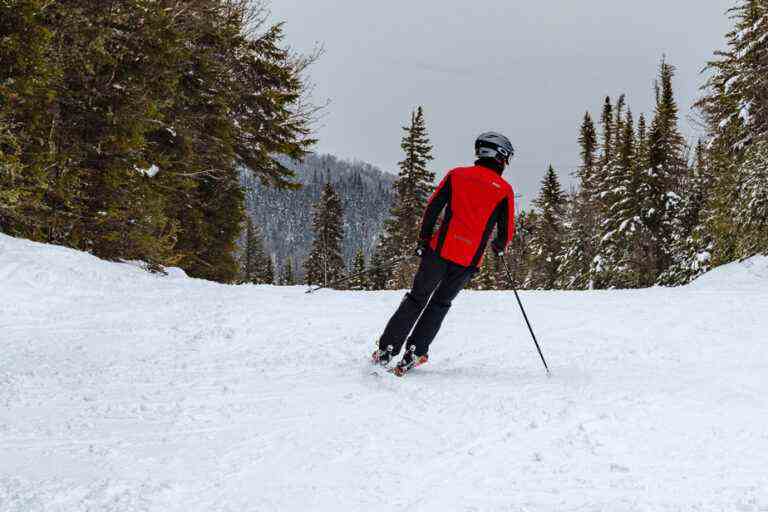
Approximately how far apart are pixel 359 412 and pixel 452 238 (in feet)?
6.06

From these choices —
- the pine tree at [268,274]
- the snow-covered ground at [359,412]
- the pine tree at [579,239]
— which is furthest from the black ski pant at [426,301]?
the pine tree at [268,274]

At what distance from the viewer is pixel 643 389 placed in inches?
175

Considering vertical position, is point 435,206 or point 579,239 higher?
point 579,239

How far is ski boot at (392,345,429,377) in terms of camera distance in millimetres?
5035

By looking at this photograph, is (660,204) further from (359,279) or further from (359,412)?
(359,412)

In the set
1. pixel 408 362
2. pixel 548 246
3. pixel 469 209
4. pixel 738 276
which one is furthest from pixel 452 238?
pixel 548 246

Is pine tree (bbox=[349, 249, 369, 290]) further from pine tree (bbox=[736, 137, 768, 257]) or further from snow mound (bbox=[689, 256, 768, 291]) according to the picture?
pine tree (bbox=[736, 137, 768, 257])

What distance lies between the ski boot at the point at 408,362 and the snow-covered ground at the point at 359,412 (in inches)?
4.2

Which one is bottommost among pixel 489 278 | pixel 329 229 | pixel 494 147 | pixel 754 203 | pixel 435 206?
pixel 435 206

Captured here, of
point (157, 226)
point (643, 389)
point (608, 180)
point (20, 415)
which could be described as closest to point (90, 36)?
point (157, 226)

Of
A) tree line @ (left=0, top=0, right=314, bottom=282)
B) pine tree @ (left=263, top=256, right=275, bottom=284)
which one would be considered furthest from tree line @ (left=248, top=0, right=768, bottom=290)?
pine tree @ (left=263, top=256, right=275, bottom=284)

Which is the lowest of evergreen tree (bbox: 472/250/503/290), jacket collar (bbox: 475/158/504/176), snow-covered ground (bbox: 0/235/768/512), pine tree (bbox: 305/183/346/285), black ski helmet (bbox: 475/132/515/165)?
snow-covered ground (bbox: 0/235/768/512)

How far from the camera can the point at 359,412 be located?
3938 millimetres

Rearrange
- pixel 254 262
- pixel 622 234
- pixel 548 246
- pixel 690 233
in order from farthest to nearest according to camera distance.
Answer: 1. pixel 254 262
2. pixel 548 246
3. pixel 622 234
4. pixel 690 233
